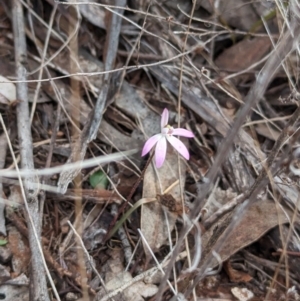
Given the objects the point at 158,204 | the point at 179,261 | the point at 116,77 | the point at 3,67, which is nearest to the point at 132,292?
the point at 179,261

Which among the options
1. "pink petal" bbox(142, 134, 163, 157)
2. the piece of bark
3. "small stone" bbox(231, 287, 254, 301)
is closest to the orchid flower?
"pink petal" bbox(142, 134, 163, 157)

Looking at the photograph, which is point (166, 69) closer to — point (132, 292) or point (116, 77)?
point (116, 77)

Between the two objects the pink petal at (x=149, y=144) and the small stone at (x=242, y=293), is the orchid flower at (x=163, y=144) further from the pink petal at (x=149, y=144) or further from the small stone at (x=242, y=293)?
the small stone at (x=242, y=293)

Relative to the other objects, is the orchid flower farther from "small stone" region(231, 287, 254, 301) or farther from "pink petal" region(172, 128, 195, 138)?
"small stone" region(231, 287, 254, 301)

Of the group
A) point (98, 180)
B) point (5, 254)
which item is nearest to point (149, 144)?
point (98, 180)

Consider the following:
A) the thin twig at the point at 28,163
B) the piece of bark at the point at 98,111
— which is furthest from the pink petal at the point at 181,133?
the thin twig at the point at 28,163

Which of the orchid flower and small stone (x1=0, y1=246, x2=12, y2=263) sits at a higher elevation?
the orchid flower

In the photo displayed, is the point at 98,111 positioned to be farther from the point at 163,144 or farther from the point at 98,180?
the point at 163,144
